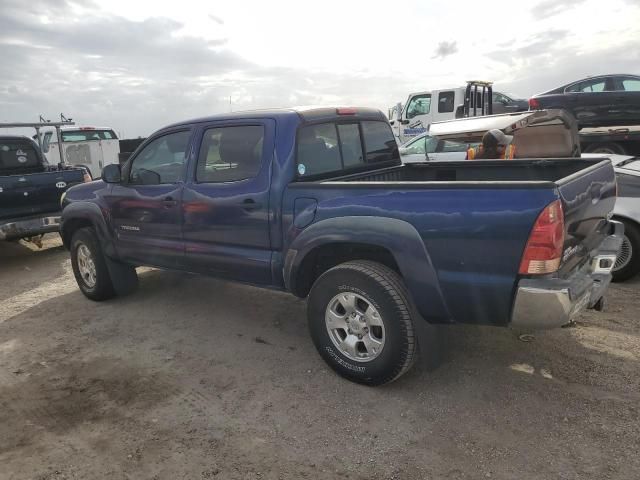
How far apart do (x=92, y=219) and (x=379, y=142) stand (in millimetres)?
2973

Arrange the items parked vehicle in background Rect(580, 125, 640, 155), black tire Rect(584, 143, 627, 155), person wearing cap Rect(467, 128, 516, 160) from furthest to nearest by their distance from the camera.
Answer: black tire Rect(584, 143, 627, 155) < parked vehicle in background Rect(580, 125, 640, 155) < person wearing cap Rect(467, 128, 516, 160)

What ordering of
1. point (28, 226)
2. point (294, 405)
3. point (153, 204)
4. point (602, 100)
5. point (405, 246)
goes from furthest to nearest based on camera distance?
point (602, 100) → point (28, 226) → point (153, 204) → point (294, 405) → point (405, 246)

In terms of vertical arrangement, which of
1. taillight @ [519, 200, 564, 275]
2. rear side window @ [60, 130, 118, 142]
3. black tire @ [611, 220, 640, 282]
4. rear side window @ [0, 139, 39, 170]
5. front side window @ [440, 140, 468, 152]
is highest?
rear side window @ [60, 130, 118, 142]

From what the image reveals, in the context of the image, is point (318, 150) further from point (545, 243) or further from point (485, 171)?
point (545, 243)

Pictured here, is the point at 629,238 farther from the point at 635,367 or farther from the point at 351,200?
the point at 351,200

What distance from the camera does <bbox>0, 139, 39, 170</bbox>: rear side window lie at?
314 inches

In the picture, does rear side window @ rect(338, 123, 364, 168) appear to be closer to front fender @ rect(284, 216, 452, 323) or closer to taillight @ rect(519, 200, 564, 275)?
front fender @ rect(284, 216, 452, 323)

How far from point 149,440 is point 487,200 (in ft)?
7.62

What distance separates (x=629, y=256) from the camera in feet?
16.4

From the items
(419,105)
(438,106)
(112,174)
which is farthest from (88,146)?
(112,174)

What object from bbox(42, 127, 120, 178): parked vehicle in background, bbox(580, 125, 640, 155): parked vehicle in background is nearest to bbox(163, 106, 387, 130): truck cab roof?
bbox(580, 125, 640, 155): parked vehicle in background

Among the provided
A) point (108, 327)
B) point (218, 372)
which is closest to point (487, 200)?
point (218, 372)

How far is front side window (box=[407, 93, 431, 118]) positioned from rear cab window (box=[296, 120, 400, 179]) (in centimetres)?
1152

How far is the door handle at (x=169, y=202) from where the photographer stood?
4250 mm
